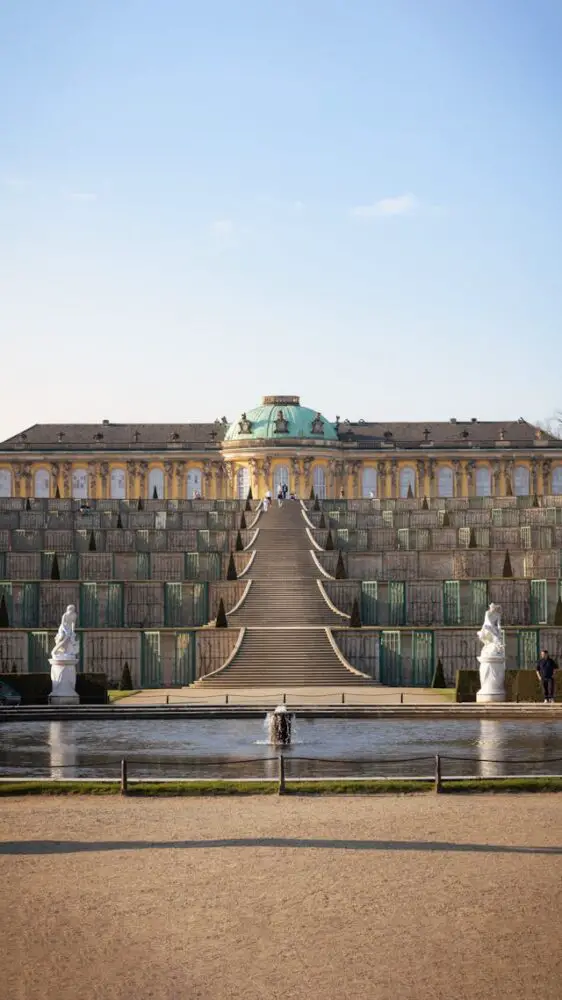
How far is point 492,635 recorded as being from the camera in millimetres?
40719

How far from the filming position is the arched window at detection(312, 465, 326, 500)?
117062mm

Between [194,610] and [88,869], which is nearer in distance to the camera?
[88,869]

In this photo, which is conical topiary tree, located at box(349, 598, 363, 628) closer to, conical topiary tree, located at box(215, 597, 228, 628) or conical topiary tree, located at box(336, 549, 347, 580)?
conical topiary tree, located at box(215, 597, 228, 628)

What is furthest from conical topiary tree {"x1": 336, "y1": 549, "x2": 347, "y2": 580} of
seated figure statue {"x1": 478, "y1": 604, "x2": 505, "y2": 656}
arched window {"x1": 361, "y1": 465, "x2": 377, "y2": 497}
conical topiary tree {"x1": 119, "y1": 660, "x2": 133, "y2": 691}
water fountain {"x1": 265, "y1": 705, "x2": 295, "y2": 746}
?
arched window {"x1": 361, "y1": 465, "x2": 377, "y2": 497}

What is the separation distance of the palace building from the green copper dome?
0.10 metres

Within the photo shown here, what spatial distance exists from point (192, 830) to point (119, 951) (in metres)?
5.78

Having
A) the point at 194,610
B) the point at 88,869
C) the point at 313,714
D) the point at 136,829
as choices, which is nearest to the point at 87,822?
the point at 136,829

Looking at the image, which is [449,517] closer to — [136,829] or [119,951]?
[136,829]

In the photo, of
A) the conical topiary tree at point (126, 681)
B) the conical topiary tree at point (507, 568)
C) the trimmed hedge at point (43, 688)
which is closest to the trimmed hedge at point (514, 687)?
the trimmed hedge at point (43, 688)

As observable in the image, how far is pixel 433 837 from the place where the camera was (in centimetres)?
2075

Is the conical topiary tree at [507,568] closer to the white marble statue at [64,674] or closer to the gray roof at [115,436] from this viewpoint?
the white marble statue at [64,674]

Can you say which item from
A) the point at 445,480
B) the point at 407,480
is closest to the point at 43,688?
the point at 407,480

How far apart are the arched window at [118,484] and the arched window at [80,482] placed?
2.07 metres

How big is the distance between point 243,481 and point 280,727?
8632cm
